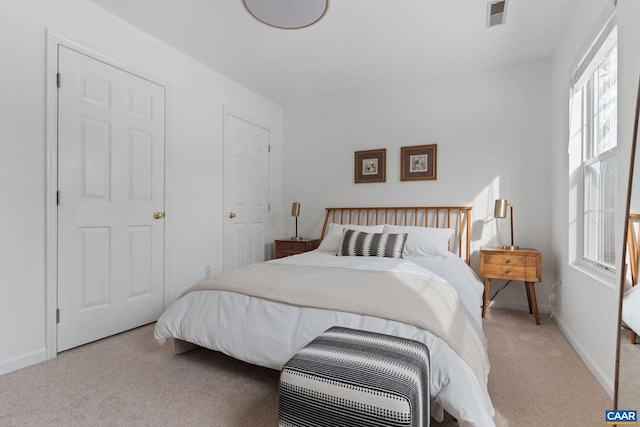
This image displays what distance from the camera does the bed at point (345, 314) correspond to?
1.29 metres

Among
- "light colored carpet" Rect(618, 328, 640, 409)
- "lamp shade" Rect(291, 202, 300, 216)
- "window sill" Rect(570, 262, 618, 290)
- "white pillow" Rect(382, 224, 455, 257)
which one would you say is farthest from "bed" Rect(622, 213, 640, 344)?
"lamp shade" Rect(291, 202, 300, 216)

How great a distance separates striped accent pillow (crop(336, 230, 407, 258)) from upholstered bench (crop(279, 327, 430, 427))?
1.65 m

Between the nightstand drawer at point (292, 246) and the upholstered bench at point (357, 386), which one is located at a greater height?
the nightstand drawer at point (292, 246)

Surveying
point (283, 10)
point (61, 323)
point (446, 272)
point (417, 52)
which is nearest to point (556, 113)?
point (417, 52)

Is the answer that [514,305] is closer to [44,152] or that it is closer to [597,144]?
[597,144]

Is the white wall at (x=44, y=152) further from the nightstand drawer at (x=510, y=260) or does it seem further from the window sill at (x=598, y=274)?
the window sill at (x=598, y=274)

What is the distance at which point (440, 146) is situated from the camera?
141 inches

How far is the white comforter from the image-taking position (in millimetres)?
1232

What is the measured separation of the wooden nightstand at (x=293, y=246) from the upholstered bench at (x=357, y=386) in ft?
8.68

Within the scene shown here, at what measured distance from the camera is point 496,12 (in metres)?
2.38

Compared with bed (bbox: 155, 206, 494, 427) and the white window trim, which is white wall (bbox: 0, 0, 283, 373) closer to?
bed (bbox: 155, 206, 494, 427)

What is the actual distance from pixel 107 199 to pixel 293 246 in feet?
6.76

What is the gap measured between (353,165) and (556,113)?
2.12 m

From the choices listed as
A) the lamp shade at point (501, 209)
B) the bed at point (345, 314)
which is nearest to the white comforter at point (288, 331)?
the bed at point (345, 314)
